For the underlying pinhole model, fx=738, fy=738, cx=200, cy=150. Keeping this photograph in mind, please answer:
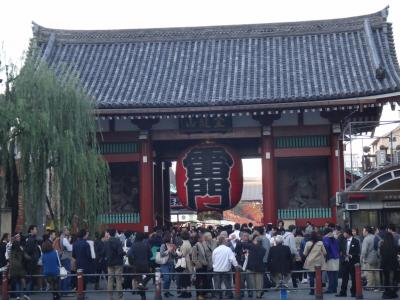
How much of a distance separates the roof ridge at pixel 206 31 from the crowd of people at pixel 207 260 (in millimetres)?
15787

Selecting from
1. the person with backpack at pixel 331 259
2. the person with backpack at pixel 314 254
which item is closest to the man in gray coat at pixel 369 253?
the person with backpack at pixel 331 259

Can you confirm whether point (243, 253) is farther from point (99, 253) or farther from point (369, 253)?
point (99, 253)

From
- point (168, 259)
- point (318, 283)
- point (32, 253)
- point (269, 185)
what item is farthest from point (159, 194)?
point (318, 283)

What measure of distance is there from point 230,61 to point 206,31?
279cm

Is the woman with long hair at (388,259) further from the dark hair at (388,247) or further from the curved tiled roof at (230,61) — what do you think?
the curved tiled roof at (230,61)

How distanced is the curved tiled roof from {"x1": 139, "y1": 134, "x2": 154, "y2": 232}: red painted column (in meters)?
2.01

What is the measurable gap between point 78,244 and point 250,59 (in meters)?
15.9

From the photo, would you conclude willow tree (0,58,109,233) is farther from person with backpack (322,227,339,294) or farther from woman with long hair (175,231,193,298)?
person with backpack (322,227,339,294)

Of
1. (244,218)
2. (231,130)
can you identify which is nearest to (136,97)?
(231,130)

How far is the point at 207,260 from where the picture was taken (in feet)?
59.6

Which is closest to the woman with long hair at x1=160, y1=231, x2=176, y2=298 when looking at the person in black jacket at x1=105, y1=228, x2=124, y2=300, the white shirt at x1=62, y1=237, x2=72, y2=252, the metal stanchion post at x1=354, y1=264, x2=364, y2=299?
the person in black jacket at x1=105, y1=228, x2=124, y2=300

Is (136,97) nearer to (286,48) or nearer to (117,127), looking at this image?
(117,127)

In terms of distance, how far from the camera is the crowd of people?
17.5m

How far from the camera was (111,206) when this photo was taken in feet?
97.0
